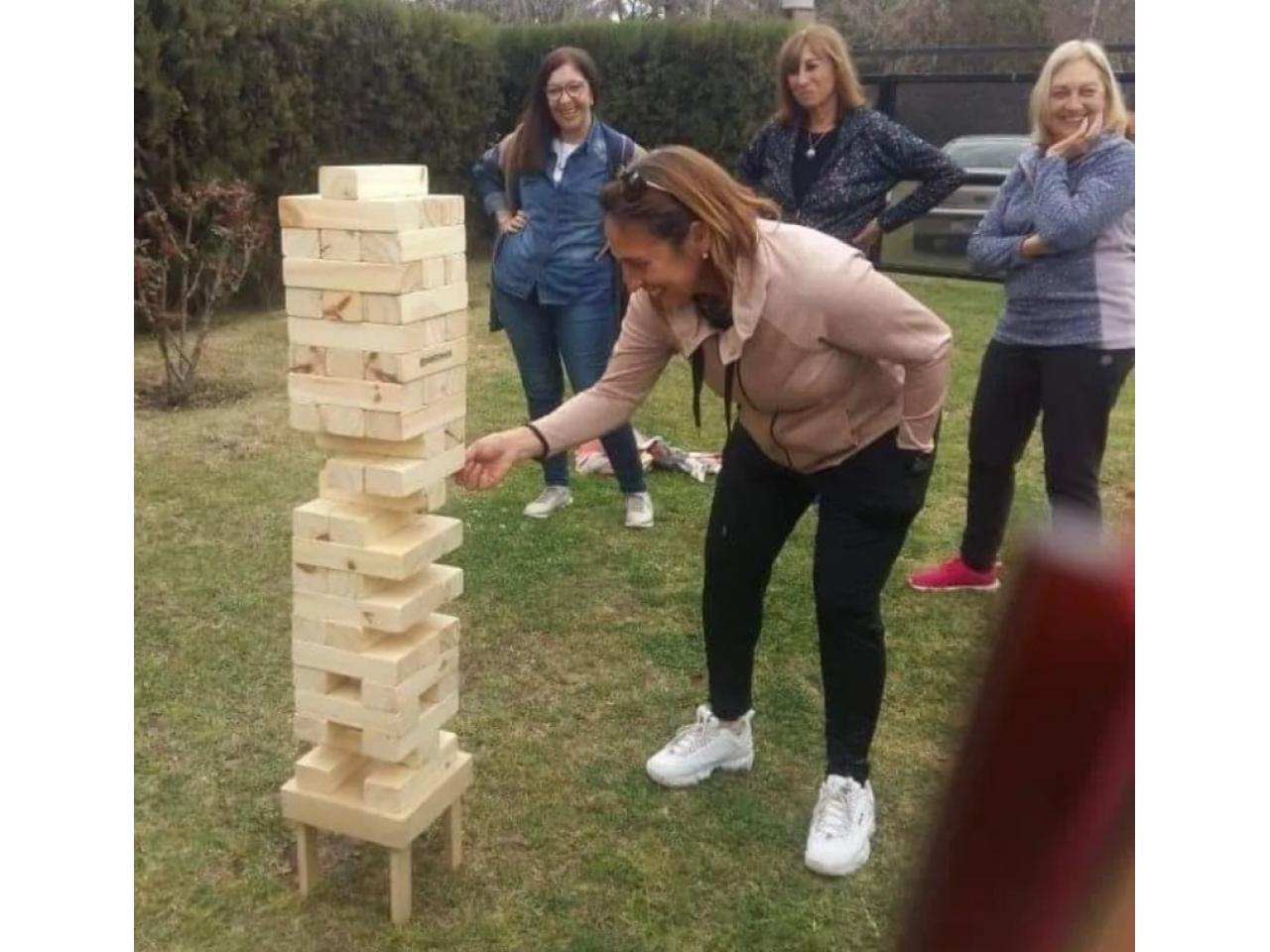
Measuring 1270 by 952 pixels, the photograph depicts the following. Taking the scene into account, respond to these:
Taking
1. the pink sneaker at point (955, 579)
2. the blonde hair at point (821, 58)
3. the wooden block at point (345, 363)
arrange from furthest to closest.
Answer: the pink sneaker at point (955, 579) < the blonde hair at point (821, 58) < the wooden block at point (345, 363)

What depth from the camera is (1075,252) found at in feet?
11.3

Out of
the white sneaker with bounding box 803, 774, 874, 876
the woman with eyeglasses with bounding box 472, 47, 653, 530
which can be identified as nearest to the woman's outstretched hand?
the white sneaker with bounding box 803, 774, 874, 876

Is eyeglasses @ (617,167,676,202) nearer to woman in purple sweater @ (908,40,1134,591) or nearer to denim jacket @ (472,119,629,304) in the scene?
woman in purple sweater @ (908,40,1134,591)

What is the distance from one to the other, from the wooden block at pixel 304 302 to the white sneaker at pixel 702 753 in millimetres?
1455

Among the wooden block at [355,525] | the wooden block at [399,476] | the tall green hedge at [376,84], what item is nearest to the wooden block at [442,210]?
the wooden block at [399,476]

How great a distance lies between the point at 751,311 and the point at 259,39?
26.2ft

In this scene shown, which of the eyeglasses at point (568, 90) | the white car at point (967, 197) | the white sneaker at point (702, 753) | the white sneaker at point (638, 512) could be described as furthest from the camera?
the white car at point (967, 197)

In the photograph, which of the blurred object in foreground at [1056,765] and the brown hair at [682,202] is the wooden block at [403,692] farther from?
the blurred object in foreground at [1056,765]

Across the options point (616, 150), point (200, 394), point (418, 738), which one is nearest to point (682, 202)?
point (418, 738)

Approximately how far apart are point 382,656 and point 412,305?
68 centimetres

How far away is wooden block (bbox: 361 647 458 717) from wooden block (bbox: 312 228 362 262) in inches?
32.1

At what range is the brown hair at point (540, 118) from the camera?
4141 millimetres

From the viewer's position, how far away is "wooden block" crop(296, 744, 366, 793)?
8.13 feet

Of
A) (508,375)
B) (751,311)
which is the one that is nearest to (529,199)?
(751,311)
